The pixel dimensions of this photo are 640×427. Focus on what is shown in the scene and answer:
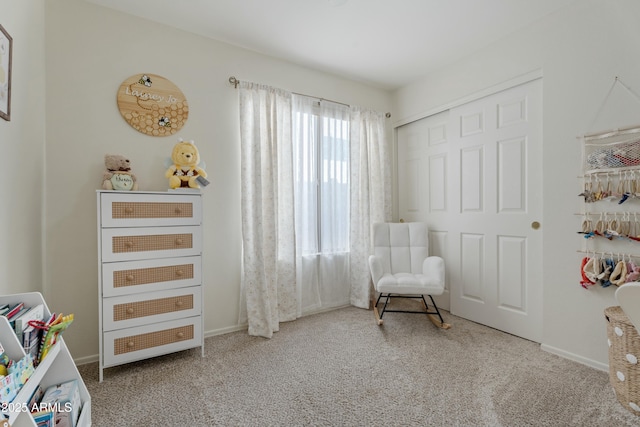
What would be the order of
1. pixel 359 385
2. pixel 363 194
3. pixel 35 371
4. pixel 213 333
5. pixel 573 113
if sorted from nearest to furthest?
pixel 35 371 → pixel 359 385 → pixel 573 113 → pixel 213 333 → pixel 363 194

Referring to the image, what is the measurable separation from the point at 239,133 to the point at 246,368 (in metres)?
1.91

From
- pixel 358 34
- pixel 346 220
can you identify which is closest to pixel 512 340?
pixel 346 220

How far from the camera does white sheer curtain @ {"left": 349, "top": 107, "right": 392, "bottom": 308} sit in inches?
128

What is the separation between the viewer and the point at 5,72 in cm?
142

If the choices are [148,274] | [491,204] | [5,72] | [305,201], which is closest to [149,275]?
[148,274]

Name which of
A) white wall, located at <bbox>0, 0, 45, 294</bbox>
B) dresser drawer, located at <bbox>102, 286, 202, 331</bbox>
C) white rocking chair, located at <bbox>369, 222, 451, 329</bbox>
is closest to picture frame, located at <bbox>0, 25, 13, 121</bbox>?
white wall, located at <bbox>0, 0, 45, 294</bbox>

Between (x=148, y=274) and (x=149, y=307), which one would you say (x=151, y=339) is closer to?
(x=149, y=307)

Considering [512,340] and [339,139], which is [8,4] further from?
[512,340]

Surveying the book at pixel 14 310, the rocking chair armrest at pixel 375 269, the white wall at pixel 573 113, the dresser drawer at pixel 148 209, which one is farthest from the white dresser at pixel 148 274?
the white wall at pixel 573 113

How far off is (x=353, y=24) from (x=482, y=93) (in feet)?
4.39

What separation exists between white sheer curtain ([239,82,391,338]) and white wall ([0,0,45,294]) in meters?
1.33

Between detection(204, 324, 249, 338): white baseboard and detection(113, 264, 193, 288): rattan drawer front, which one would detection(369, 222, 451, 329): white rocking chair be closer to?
detection(204, 324, 249, 338): white baseboard

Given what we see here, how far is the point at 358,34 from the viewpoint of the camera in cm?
247

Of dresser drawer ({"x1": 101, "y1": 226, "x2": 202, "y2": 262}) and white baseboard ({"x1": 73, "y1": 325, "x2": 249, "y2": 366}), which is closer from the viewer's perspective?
dresser drawer ({"x1": 101, "y1": 226, "x2": 202, "y2": 262})
